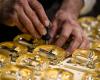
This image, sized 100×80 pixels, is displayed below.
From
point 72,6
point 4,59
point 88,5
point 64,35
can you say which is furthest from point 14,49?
point 88,5

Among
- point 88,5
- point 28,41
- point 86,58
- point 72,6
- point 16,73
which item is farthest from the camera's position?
point 88,5

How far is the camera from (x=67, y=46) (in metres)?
0.90

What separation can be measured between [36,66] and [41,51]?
0.34 ft

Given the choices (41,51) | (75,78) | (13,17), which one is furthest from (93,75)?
(13,17)

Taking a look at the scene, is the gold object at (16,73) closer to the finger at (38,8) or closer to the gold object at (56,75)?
the gold object at (56,75)

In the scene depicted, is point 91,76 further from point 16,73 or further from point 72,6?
point 72,6

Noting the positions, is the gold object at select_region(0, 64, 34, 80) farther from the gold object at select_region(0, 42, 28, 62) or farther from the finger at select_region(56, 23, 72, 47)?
the finger at select_region(56, 23, 72, 47)

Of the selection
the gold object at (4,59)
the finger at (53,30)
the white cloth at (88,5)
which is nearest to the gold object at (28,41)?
the finger at (53,30)

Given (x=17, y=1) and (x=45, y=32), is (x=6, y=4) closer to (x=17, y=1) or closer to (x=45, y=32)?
(x=17, y=1)

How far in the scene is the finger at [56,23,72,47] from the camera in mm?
889

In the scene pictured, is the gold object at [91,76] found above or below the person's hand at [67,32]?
below

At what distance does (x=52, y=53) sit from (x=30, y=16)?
12 cm

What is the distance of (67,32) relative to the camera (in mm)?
913

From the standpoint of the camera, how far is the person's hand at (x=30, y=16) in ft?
2.61
